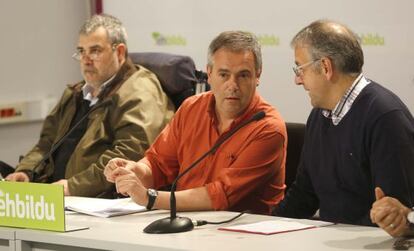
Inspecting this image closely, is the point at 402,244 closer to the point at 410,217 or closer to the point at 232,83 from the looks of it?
the point at 410,217

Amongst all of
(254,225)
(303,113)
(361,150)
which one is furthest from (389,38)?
(254,225)

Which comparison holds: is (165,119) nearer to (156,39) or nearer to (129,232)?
(156,39)

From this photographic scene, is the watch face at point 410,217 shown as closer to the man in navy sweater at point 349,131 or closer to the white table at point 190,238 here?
the white table at point 190,238

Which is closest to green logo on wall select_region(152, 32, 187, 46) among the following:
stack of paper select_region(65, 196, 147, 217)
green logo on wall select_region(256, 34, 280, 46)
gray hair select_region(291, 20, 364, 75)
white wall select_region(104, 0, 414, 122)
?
white wall select_region(104, 0, 414, 122)

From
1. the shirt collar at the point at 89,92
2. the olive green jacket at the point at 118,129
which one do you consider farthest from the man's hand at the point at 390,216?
the shirt collar at the point at 89,92

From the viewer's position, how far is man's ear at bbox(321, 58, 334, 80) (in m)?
2.90

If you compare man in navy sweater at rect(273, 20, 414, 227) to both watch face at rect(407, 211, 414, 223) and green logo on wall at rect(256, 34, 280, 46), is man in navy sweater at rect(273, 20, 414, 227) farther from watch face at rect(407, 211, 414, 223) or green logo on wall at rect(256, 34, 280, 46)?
green logo on wall at rect(256, 34, 280, 46)

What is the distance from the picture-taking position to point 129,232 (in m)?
2.69

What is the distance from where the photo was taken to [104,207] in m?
3.16

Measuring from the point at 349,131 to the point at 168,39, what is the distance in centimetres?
224

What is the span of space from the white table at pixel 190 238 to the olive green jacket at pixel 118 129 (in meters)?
0.90

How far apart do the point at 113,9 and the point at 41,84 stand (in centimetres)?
66

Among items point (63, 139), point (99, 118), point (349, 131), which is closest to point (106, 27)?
point (99, 118)

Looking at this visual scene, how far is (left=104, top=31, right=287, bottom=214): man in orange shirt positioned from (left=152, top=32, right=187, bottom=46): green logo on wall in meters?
1.36
